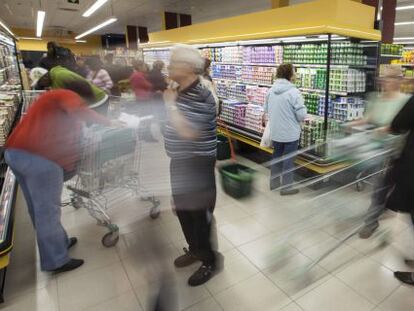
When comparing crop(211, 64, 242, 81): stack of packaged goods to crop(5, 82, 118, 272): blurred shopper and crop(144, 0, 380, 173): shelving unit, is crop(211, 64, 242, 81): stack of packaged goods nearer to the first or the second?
crop(144, 0, 380, 173): shelving unit

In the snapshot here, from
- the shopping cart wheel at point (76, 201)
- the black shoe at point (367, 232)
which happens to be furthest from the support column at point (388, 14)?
the shopping cart wheel at point (76, 201)

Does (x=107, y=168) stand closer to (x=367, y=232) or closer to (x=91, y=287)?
(x=91, y=287)

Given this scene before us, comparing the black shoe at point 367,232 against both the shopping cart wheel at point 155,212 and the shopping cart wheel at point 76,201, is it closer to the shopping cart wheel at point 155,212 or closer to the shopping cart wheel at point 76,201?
the shopping cart wheel at point 155,212

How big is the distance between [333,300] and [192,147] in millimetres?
1575

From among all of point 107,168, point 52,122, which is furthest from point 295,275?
point 52,122

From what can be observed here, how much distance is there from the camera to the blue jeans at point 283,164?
3.99 m

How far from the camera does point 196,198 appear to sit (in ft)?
7.52

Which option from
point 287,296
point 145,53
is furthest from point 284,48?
point 145,53

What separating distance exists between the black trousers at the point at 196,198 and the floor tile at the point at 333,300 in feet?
2.63

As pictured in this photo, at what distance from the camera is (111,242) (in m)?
3.06

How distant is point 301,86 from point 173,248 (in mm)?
3058

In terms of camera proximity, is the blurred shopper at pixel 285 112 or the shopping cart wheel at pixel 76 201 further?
the blurred shopper at pixel 285 112

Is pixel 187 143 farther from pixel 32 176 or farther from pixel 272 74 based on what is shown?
pixel 272 74

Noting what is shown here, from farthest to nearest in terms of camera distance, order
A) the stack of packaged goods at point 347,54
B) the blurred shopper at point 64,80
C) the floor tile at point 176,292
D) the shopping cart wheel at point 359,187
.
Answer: the stack of packaged goods at point 347,54
the shopping cart wheel at point 359,187
the blurred shopper at point 64,80
the floor tile at point 176,292
